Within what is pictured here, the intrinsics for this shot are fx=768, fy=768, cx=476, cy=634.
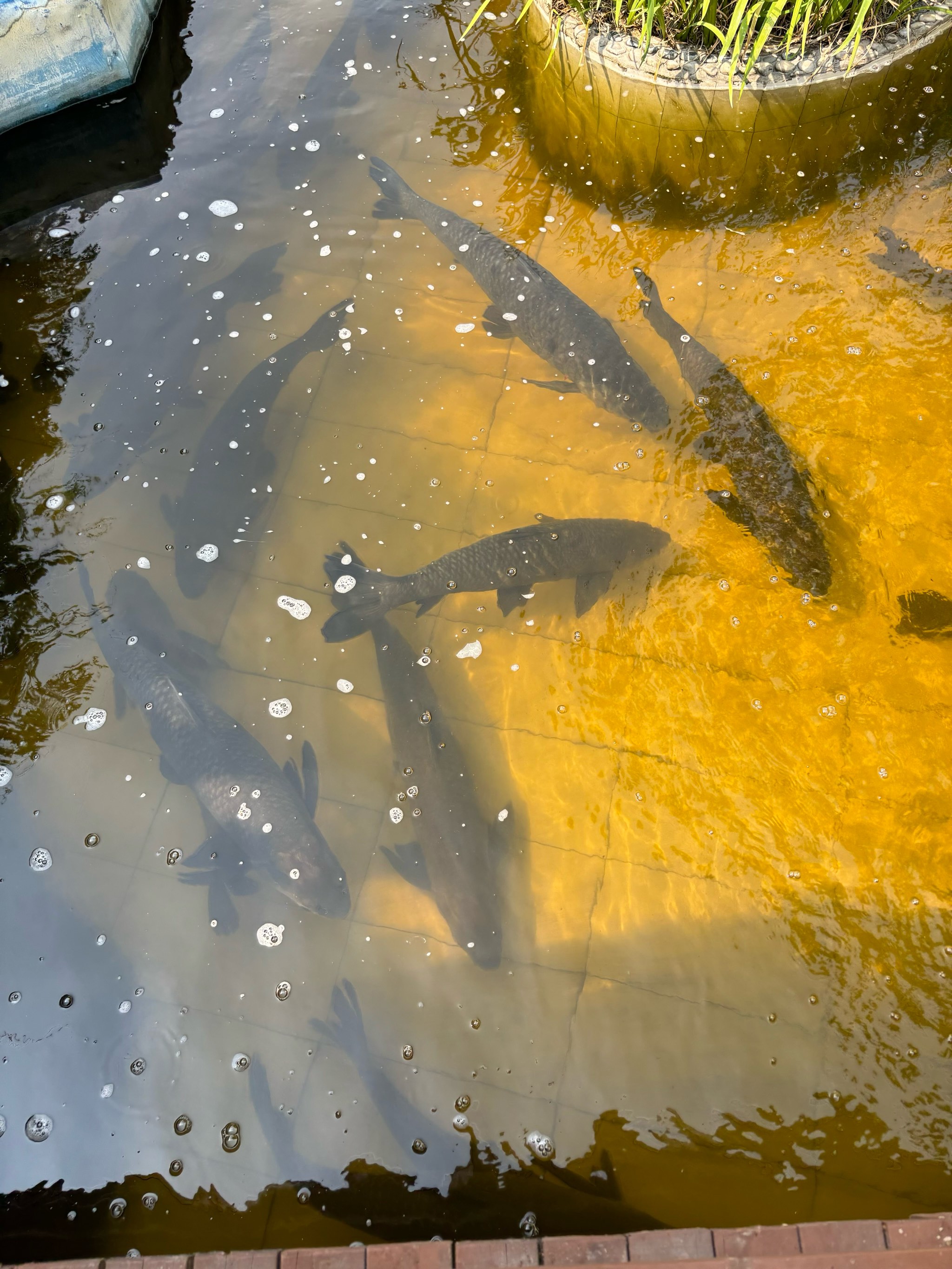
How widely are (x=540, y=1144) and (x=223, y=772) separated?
2.08 metres

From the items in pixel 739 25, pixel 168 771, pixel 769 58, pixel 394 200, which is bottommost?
pixel 168 771

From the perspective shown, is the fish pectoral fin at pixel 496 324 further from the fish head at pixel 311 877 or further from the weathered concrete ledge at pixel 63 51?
the weathered concrete ledge at pixel 63 51

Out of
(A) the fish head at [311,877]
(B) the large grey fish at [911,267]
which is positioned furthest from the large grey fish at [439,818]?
(B) the large grey fish at [911,267]

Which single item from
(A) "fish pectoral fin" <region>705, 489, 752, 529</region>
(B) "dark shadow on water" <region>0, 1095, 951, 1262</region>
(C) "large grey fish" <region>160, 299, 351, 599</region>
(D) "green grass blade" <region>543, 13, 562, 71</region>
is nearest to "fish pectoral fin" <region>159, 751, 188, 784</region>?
(C) "large grey fish" <region>160, 299, 351, 599</region>

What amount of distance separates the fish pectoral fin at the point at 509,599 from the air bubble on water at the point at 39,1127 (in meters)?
2.97

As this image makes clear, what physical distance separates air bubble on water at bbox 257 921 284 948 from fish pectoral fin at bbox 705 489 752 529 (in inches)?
120

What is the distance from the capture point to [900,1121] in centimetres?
299

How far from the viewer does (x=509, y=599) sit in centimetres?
407

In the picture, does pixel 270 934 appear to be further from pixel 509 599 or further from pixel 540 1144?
pixel 509 599

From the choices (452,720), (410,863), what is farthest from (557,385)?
(410,863)

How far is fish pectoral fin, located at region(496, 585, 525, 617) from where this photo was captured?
13.3 feet

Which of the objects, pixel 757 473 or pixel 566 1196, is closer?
pixel 566 1196

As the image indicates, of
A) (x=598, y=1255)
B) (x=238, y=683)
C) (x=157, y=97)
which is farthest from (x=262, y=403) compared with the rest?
(x=598, y=1255)

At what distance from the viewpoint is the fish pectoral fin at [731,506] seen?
13.4ft
